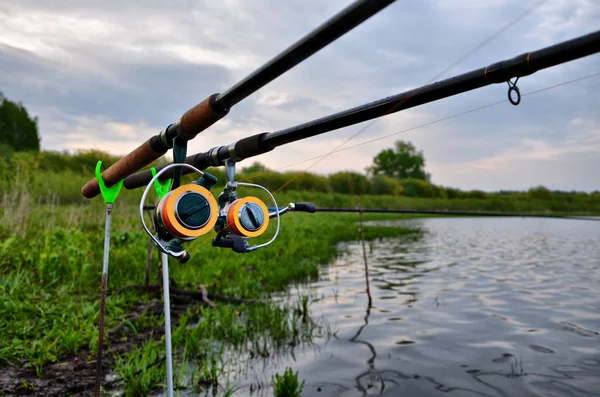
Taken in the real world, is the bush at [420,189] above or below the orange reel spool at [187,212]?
above

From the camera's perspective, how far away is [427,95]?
1594mm

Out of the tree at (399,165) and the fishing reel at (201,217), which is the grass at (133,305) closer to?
the fishing reel at (201,217)

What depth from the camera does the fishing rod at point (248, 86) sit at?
1.28 m

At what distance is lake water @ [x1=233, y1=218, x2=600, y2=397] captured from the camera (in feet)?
15.4

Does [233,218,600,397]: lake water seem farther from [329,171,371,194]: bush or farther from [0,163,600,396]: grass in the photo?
[329,171,371,194]: bush

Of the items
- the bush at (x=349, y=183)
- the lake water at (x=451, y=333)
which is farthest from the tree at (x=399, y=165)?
the lake water at (x=451, y=333)

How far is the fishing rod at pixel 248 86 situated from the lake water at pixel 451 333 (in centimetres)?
287

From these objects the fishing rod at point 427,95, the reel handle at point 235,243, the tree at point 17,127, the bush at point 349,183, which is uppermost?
the tree at point 17,127

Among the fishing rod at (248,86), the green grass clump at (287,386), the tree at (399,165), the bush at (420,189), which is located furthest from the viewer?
the tree at (399,165)

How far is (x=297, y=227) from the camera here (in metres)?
18.2

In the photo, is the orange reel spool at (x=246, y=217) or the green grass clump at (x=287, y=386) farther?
the green grass clump at (x=287, y=386)

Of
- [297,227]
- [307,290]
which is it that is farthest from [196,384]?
[297,227]

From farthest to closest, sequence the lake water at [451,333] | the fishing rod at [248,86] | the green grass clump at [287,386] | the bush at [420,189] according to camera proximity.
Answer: the bush at [420,189]
the lake water at [451,333]
the green grass clump at [287,386]
the fishing rod at [248,86]

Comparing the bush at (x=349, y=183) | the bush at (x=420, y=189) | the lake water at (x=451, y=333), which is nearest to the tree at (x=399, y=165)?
the bush at (x=420, y=189)
